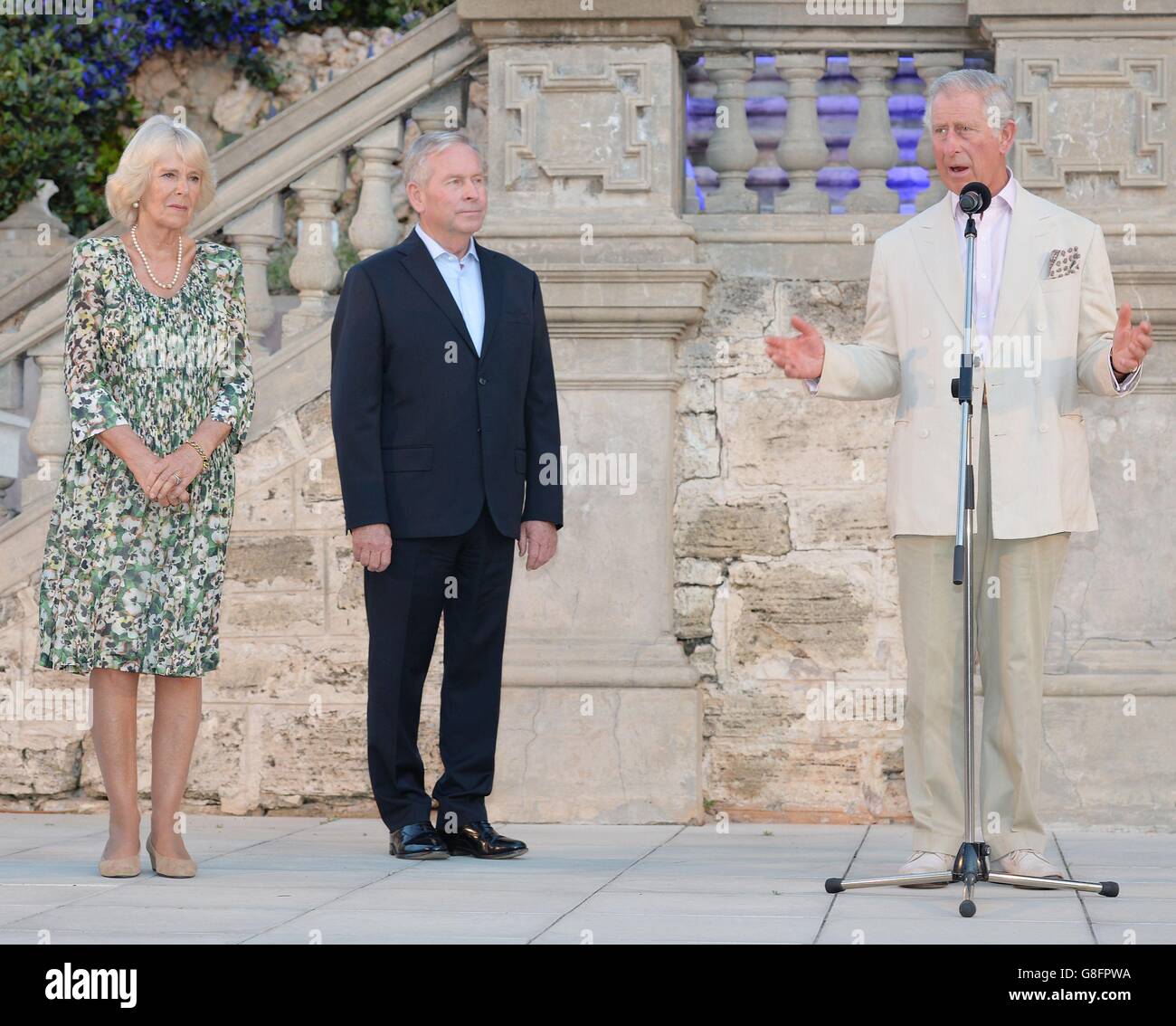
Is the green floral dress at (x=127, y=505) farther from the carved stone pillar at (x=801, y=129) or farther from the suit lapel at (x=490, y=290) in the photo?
the carved stone pillar at (x=801, y=129)

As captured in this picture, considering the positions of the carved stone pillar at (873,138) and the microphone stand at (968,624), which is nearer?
the microphone stand at (968,624)

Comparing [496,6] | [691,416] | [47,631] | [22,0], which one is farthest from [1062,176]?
[22,0]

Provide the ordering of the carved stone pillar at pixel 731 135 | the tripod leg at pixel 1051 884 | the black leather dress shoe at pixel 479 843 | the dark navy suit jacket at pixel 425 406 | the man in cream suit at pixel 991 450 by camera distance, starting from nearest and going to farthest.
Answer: the tripod leg at pixel 1051 884, the man in cream suit at pixel 991 450, the dark navy suit jacket at pixel 425 406, the black leather dress shoe at pixel 479 843, the carved stone pillar at pixel 731 135

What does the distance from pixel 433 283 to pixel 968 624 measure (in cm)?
187

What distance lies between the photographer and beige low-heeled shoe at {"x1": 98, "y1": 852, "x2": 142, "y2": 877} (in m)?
4.93

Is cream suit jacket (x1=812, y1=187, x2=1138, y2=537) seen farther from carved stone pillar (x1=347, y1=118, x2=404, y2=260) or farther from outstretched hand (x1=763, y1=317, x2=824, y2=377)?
carved stone pillar (x1=347, y1=118, x2=404, y2=260)

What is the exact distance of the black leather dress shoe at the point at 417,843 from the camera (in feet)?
17.5

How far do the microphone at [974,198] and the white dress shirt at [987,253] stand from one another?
1.07ft

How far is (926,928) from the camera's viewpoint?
4090 mm

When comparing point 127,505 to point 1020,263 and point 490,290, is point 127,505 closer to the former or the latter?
point 490,290

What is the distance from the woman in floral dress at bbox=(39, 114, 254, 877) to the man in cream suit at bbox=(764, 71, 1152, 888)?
1612 millimetres

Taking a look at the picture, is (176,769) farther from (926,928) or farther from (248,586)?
(926,928)

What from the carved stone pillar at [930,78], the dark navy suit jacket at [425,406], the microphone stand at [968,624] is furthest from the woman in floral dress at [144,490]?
the carved stone pillar at [930,78]

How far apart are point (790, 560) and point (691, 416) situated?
0.58 meters
